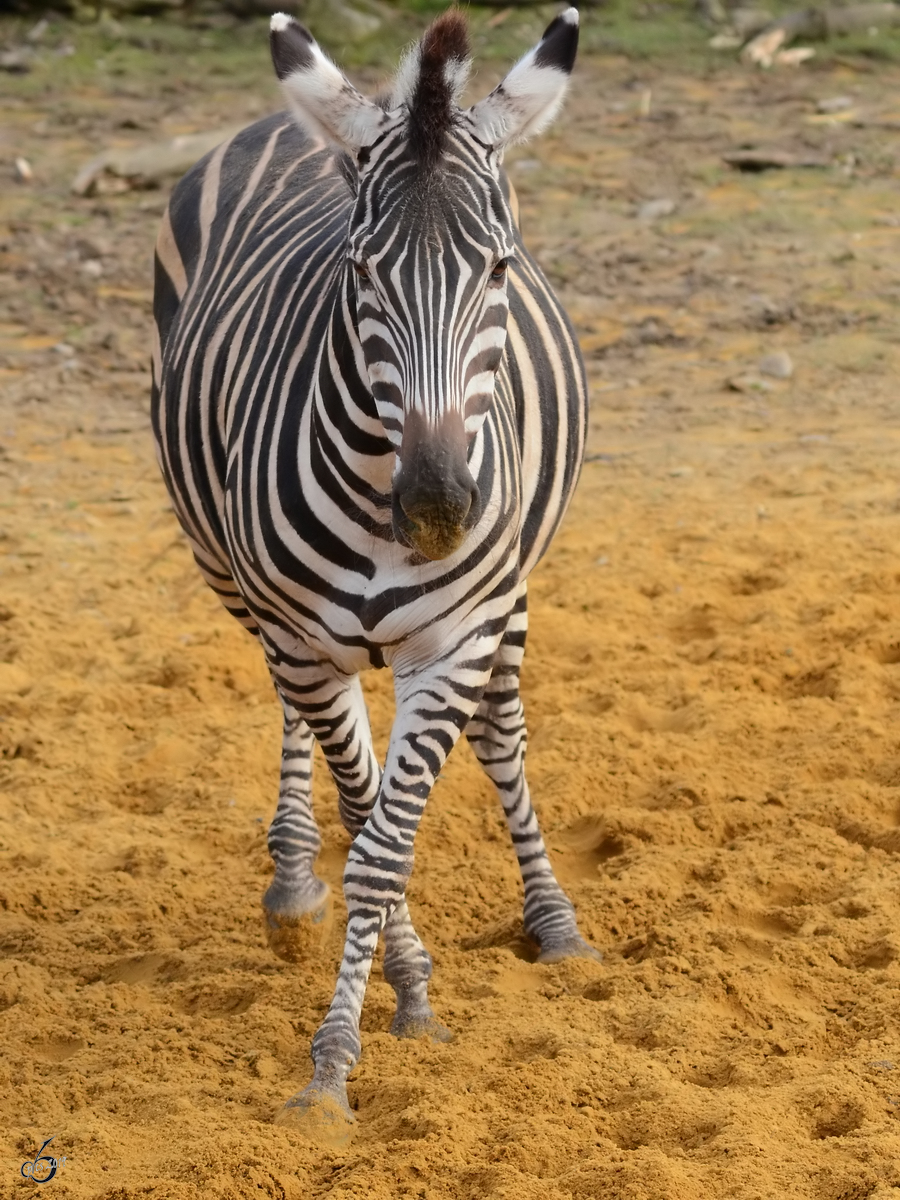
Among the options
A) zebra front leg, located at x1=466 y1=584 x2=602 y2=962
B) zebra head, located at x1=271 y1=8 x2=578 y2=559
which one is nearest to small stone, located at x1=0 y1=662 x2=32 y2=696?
zebra front leg, located at x1=466 y1=584 x2=602 y2=962

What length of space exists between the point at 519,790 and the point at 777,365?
4.89 metres

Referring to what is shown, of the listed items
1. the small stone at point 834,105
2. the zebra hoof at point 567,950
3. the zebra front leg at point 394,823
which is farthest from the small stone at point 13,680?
the small stone at point 834,105

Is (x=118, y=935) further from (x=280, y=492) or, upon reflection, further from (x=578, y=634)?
(x=578, y=634)

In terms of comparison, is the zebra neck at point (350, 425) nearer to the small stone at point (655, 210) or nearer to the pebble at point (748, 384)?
the pebble at point (748, 384)

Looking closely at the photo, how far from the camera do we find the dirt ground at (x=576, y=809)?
330cm

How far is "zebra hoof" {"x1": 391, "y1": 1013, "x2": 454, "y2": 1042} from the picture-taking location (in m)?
3.80

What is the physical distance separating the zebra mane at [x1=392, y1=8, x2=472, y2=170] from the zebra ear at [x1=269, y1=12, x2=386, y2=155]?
0.16m

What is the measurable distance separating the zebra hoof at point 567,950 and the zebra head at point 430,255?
1.66 metres

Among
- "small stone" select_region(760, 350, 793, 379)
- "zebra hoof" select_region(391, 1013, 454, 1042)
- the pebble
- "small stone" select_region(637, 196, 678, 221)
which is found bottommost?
the pebble

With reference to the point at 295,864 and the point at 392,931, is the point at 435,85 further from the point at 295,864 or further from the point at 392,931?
the point at 295,864

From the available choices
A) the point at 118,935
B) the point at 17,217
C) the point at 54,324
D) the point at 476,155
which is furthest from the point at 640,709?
the point at 17,217

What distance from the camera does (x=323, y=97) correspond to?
316cm

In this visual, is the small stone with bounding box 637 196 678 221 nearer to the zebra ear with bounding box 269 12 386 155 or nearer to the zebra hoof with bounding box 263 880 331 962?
the zebra hoof with bounding box 263 880 331 962

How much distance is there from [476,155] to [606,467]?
4.76m
